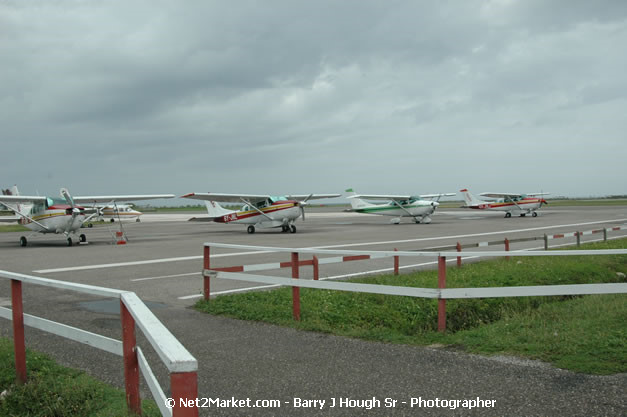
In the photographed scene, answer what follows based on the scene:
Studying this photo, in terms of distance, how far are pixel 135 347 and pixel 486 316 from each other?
664 cm

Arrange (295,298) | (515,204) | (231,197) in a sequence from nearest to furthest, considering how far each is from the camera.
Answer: (295,298)
(231,197)
(515,204)

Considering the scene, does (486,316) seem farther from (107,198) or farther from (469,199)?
(469,199)

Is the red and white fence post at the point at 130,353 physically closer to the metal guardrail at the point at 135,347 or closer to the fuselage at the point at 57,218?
the metal guardrail at the point at 135,347

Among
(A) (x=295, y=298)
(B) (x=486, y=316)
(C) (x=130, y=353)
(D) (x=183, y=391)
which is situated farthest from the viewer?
(B) (x=486, y=316)

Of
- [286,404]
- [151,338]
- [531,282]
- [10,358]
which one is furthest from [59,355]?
[531,282]

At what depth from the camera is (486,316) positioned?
27.1 ft

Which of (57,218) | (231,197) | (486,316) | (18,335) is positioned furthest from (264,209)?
(18,335)

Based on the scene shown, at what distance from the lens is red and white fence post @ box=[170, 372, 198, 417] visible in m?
1.76

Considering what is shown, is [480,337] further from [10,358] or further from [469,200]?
[469,200]

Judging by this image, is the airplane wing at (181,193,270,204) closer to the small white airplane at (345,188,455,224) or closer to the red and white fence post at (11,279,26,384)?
the small white airplane at (345,188,455,224)

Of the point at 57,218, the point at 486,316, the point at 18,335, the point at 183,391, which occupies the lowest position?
the point at 486,316

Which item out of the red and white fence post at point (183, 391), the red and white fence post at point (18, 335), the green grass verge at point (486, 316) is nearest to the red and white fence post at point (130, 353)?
the red and white fence post at point (183, 391)

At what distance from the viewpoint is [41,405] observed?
13.0 feet

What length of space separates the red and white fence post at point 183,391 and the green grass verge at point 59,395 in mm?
1848
